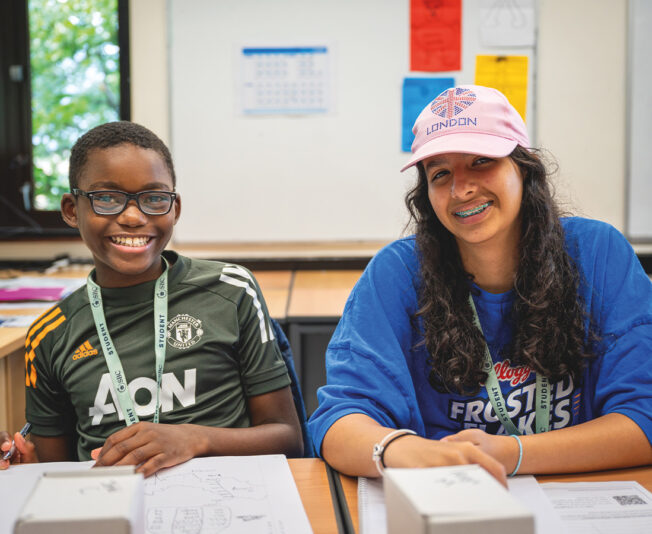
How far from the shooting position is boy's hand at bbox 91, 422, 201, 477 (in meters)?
0.88

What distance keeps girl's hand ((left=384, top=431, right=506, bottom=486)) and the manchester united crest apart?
0.52 metres

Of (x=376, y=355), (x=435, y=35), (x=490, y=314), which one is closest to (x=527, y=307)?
(x=490, y=314)

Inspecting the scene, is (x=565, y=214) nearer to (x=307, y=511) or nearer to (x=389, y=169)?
(x=307, y=511)

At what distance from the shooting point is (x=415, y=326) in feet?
3.66

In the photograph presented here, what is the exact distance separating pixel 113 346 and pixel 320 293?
1.26m

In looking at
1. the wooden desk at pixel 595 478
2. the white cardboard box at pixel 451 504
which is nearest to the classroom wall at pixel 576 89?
the wooden desk at pixel 595 478

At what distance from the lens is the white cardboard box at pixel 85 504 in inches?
18.5

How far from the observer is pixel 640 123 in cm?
280

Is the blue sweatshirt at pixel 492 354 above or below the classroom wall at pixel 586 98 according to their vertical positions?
below

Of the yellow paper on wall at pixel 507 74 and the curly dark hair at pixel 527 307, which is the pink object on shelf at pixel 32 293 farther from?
the yellow paper on wall at pixel 507 74

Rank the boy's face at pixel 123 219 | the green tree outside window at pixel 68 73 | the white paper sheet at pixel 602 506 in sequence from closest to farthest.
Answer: the white paper sheet at pixel 602 506 < the boy's face at pixel 123 219 < the green tree outside window at pixel 68 73

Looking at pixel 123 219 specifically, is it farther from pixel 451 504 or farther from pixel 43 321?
pixel 451 504

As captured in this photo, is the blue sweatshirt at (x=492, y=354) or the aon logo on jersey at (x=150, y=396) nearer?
the blue sweatshirt at (x=492, y=354)

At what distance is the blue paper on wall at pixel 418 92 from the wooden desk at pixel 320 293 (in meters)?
0.76
